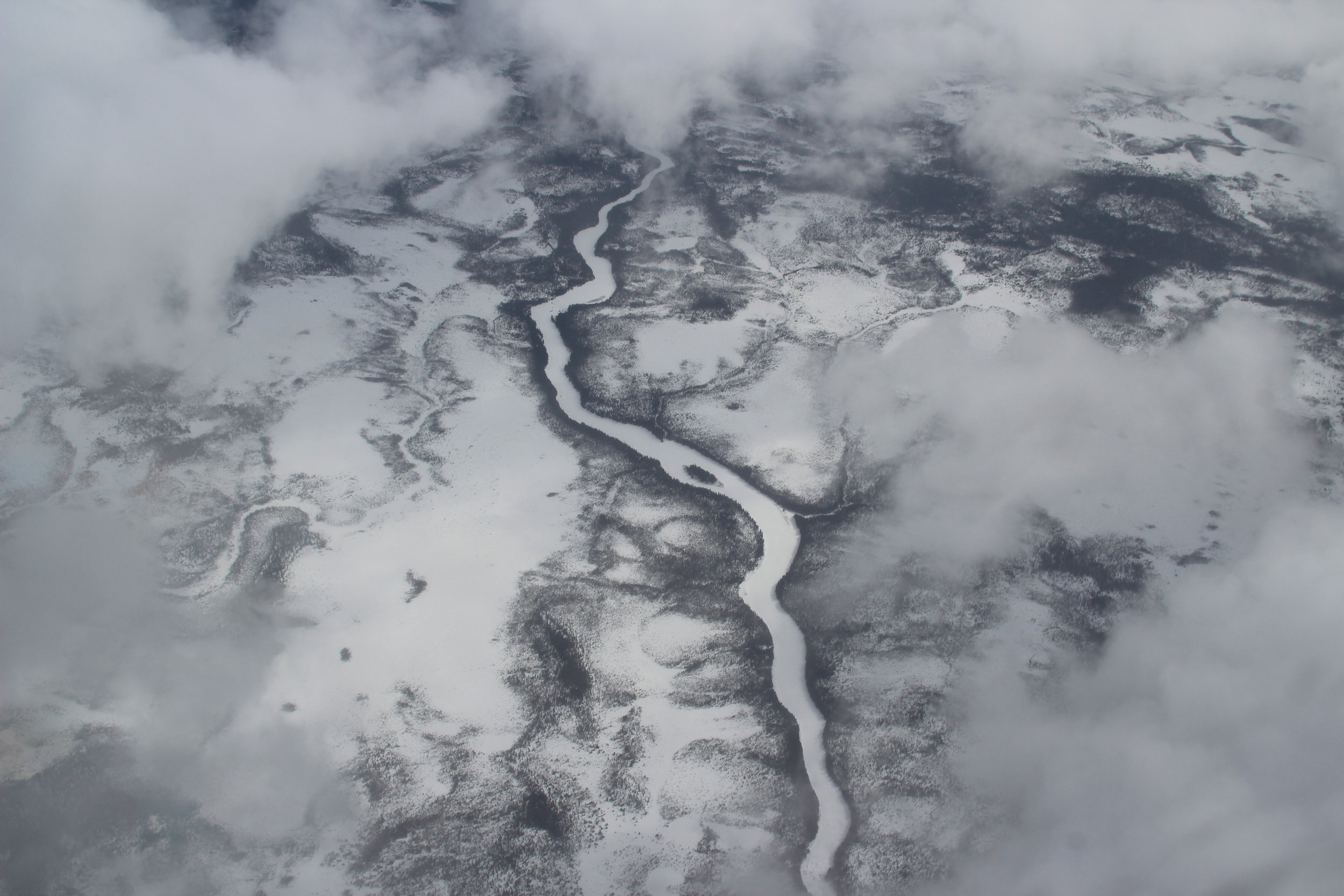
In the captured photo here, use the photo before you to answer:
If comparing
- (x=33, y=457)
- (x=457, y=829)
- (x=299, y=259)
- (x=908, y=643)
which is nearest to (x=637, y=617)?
(x=908, y=643)

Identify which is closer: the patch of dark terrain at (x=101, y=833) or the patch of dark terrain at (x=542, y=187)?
the patch of dark terrain at (x=101, y=833)

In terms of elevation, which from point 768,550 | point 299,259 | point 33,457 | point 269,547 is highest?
point 299,259

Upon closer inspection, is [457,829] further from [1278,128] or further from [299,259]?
[1278,128]

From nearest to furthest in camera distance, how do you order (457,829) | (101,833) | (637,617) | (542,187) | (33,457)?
(101,833) → (457,829) → (637,617) → (33,457) → (542,187)

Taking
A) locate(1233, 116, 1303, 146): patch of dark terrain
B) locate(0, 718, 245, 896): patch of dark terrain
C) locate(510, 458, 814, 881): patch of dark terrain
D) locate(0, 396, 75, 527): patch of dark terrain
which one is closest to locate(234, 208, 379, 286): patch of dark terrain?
locate(0, 396, 75, 527): patch of dark terrain

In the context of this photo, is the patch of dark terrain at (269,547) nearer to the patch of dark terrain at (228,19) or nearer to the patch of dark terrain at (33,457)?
the patch of dark terrain at (33,457)

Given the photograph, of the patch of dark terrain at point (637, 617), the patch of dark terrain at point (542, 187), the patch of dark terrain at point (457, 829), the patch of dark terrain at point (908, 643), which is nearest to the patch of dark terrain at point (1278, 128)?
the patch of dark terrain at point (542, 187)

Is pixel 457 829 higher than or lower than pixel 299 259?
lower

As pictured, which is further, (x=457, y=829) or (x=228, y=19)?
(x=228, y=19)
